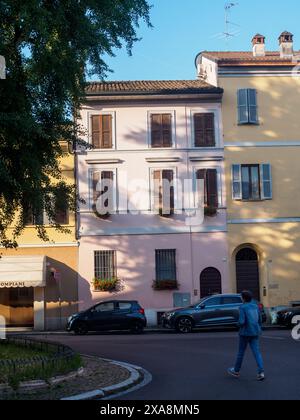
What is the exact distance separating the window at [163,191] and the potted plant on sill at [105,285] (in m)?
4.16

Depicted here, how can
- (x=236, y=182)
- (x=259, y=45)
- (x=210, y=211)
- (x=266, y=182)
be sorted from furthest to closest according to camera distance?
(x=259, y=45) → (x=266, y=182) → (x=236, y=182) → (x=210, y=211)

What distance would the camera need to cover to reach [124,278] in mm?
29562

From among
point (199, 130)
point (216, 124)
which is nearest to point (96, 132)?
point (199, 130)

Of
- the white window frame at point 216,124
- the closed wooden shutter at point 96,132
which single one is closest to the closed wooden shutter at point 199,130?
the white window frame at point 216,124

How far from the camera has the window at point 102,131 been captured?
30.3 metres

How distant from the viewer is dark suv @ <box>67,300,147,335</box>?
83.9 ft

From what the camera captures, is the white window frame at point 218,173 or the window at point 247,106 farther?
the window at point 247,106

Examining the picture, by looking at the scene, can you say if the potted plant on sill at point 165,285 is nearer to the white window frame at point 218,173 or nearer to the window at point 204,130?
the white window frame at point 218,173

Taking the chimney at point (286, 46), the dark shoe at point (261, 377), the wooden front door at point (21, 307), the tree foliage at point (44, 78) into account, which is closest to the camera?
the dark shoe at point (261, 377)

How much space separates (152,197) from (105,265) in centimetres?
414

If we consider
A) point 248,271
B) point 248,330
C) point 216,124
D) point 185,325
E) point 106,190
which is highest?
point 216,124

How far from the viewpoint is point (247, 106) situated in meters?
31.0

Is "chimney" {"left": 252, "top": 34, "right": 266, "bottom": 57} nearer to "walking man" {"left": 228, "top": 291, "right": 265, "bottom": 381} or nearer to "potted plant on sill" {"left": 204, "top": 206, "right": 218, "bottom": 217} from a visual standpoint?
"potted plant on sill" {"left": 204, "top": 206, "right": 218, "bottom": 217}

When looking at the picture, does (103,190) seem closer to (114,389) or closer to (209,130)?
(209,130)
